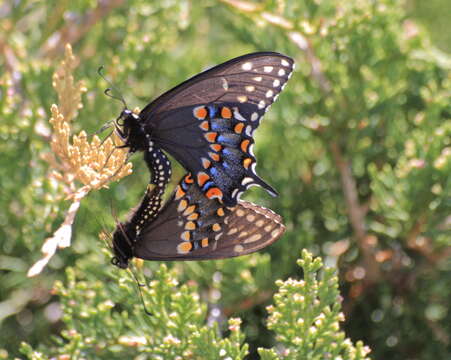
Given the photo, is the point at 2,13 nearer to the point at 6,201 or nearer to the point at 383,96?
the point at 6,201

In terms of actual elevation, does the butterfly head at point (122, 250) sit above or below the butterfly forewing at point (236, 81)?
below

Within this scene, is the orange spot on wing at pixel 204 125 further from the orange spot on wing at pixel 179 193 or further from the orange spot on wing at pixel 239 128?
the orange spot on wing at pixel 179 193

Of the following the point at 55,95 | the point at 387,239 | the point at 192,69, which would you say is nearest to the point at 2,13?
the point at 55,95

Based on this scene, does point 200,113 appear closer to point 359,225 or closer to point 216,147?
point 216,147

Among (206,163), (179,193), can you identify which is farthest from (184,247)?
(206,163)

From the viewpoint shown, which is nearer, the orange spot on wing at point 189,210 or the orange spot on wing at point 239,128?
the orange spot on wing at point 189,210

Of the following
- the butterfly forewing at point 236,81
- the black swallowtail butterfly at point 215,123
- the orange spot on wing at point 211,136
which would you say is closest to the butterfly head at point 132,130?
the black swallowtail butterfly at point 215,123

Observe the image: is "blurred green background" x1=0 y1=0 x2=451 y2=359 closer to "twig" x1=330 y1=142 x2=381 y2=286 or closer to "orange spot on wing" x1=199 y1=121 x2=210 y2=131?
"twig" x1=330 y1=142 x2=381 y2=286

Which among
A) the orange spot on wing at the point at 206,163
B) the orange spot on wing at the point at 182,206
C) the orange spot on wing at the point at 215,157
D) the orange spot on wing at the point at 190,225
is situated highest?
the orange spot on wing at the point at 215,157
